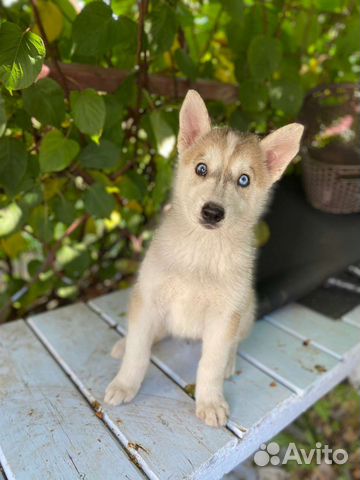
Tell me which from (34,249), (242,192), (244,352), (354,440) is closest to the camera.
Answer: (242,192)

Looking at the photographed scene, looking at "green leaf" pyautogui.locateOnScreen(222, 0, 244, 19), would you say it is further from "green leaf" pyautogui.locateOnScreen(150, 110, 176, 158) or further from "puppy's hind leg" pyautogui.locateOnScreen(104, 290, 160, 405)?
"puppy's hind leg" pyautogui.locateOnScreen(104, 290, 160, 405)

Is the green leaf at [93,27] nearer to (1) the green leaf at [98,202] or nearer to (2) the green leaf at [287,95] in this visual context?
(1) the green leaf at [98,202]

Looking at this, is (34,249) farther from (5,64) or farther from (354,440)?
(354,440)

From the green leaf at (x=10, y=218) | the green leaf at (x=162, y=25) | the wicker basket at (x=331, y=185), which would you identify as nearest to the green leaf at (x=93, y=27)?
the green leaf at (x=162, y=25)

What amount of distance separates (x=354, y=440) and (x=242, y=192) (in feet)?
4.53

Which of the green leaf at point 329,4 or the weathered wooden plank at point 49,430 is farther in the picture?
the green leaf at point 329,4

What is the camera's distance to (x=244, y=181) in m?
1.13

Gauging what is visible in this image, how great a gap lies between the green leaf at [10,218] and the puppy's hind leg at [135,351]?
488 millimetres

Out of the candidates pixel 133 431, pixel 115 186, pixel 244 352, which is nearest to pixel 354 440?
pixel 244 352

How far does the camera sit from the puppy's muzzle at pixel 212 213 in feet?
3.28

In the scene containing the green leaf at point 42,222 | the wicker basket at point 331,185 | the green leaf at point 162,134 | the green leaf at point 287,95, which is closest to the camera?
the green leaf at point 162,134

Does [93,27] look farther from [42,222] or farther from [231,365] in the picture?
[231,365]

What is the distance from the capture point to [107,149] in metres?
1.37

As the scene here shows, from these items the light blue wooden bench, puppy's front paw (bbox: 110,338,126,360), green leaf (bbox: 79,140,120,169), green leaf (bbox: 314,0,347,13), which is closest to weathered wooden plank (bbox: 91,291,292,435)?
the light blue wooden bench
